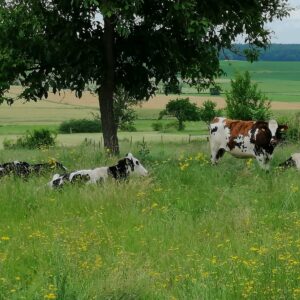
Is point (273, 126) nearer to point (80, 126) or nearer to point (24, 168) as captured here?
point (24, 168)

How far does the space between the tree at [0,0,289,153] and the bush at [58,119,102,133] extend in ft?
213

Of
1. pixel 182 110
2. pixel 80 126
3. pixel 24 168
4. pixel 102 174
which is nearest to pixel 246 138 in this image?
pixel 102 174

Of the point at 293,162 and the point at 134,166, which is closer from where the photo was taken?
the point at 134,166

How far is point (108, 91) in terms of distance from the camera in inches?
843

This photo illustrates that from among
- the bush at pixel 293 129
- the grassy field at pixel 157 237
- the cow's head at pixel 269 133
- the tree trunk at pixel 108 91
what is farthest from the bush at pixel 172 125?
the grassy field at pixel 157 237

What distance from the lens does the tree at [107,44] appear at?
64.1 ft

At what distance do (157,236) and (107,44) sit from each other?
12287mm

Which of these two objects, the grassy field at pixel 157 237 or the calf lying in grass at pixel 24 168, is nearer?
the grassy field at pixel 157 237

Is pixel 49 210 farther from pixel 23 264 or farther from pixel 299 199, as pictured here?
pixel 299 199

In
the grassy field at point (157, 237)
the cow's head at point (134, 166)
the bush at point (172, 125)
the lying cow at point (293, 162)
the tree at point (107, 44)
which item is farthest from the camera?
the bush at point (172, 125)

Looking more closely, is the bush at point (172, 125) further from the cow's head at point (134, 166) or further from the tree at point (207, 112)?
the cow's head at point (134, 166)

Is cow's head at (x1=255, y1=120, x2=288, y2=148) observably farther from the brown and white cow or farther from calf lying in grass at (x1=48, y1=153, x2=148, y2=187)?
calf lying in grass at (x1=48, y1=153, x2=148, y2=187)

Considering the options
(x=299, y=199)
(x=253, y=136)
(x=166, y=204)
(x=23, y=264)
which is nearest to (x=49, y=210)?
(x=166, y=204)

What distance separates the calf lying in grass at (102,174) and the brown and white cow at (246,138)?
3.29 metres
